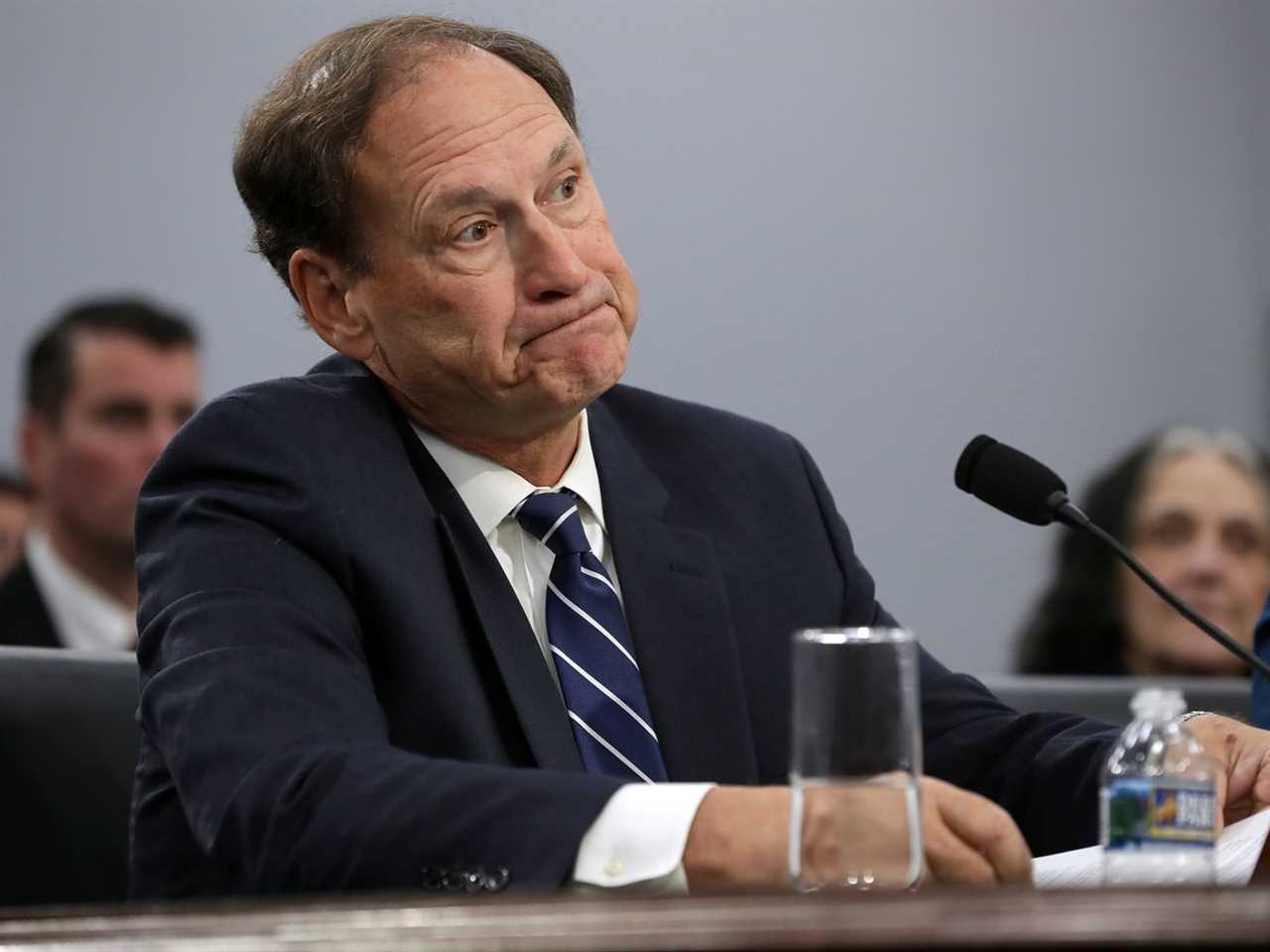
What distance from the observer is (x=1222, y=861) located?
1511mm

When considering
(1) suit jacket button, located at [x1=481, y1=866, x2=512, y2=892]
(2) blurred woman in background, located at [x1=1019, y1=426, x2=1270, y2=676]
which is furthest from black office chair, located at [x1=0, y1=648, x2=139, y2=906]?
(2) blurred woman in background, located at [x1=1019, y1=426, x2=1270, y2=676]

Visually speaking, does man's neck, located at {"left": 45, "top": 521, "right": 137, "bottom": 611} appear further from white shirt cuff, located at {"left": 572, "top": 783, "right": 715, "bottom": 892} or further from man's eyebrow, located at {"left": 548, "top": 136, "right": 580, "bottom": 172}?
white shirt cuff, located at {"left": 572, "top": 783, "right": 715, "bottom": 892}

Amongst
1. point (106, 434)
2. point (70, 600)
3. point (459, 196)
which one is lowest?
point (70, 600)

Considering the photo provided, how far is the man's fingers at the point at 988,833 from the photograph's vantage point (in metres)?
1.31

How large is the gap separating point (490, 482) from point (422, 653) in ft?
0.90

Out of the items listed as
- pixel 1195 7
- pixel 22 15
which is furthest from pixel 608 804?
pixel 1195 7

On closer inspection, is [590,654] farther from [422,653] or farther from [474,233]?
[474,233]

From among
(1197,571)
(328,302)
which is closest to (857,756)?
(328,302)

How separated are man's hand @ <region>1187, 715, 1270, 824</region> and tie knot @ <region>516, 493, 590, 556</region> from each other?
0.67m

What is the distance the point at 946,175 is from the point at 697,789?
3256 mm

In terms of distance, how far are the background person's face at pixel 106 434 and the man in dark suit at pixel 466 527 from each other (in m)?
1.80

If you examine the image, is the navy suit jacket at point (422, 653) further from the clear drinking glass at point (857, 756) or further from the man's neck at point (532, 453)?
the clear drinking glass at point (857, 756)

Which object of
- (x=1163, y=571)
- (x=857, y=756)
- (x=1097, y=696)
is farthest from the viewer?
(x=1163, y=571)

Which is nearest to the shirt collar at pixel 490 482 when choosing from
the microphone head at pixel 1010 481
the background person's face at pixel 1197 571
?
the microphone head at pixel 1010 481
